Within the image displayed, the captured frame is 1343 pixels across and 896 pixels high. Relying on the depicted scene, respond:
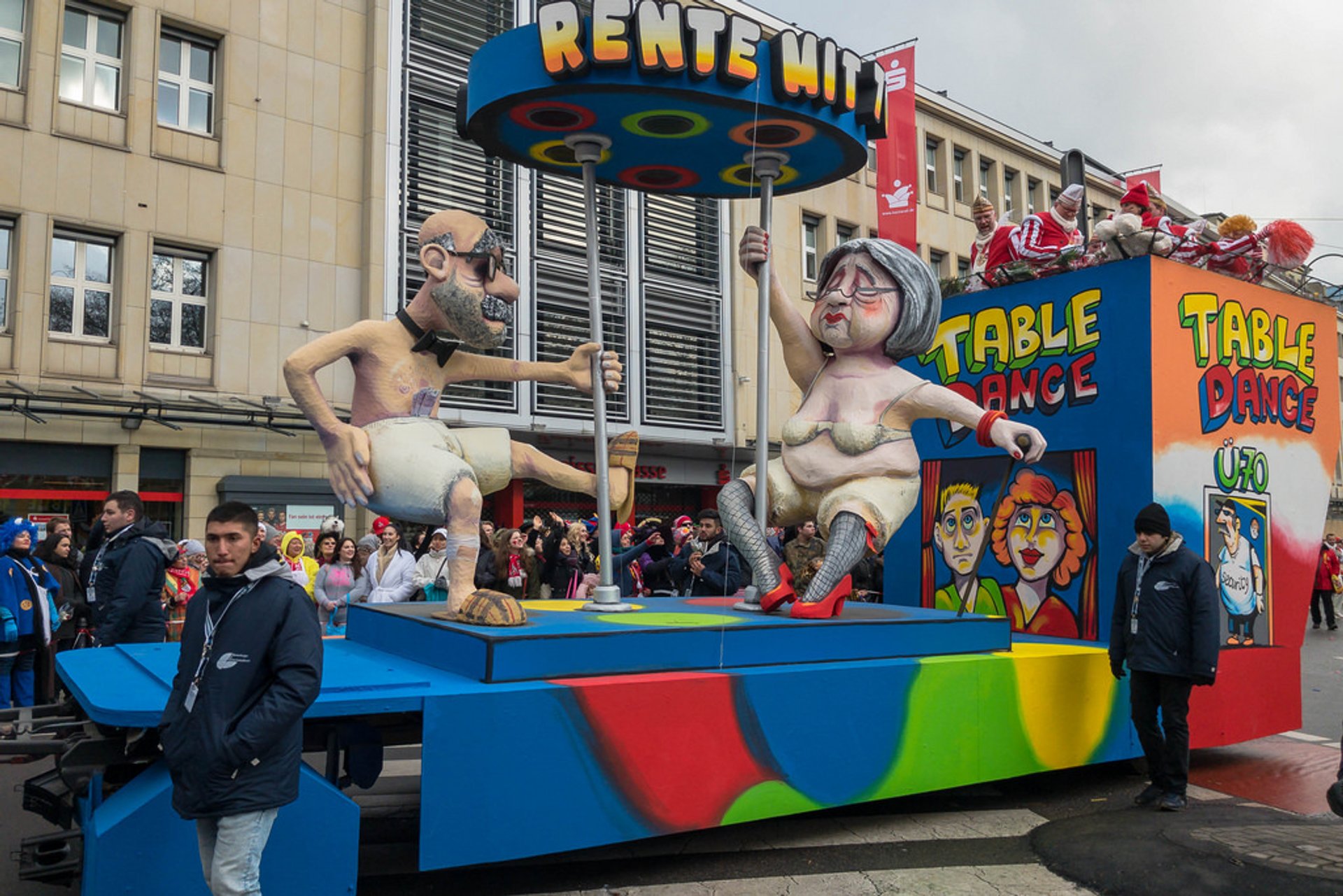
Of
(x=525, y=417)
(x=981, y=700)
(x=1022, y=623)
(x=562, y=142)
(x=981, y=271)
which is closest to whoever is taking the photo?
(x=981, y=700)

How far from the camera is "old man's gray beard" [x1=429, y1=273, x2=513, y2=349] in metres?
4.73

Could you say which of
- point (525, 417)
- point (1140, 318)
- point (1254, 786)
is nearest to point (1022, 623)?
point (1254, 786)

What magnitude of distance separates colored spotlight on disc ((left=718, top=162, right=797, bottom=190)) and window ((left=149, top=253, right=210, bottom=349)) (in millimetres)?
10141

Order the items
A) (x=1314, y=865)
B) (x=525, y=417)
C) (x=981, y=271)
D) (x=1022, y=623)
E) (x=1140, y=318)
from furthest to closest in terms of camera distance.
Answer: (x=525, y=417), (x=981, y=271), (x=1022, y=623), (x=1140, y=318), (x=1314, y=865)

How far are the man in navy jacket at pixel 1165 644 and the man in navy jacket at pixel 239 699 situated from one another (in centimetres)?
406

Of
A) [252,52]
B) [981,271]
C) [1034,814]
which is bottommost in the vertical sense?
[1034,814]

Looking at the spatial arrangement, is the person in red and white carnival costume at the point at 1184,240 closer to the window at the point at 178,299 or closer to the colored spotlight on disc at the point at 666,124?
the colored spotlight on disc at the point at 666,124

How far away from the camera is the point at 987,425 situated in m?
5.17

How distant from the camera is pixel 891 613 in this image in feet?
17.9

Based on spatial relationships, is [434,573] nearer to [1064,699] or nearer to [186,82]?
[1064,699]

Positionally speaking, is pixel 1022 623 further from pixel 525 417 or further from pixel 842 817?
pixel 525 417

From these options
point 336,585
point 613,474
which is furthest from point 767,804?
point 336,585

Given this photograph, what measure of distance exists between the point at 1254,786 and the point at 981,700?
194cm

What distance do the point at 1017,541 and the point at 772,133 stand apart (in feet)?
10.2
